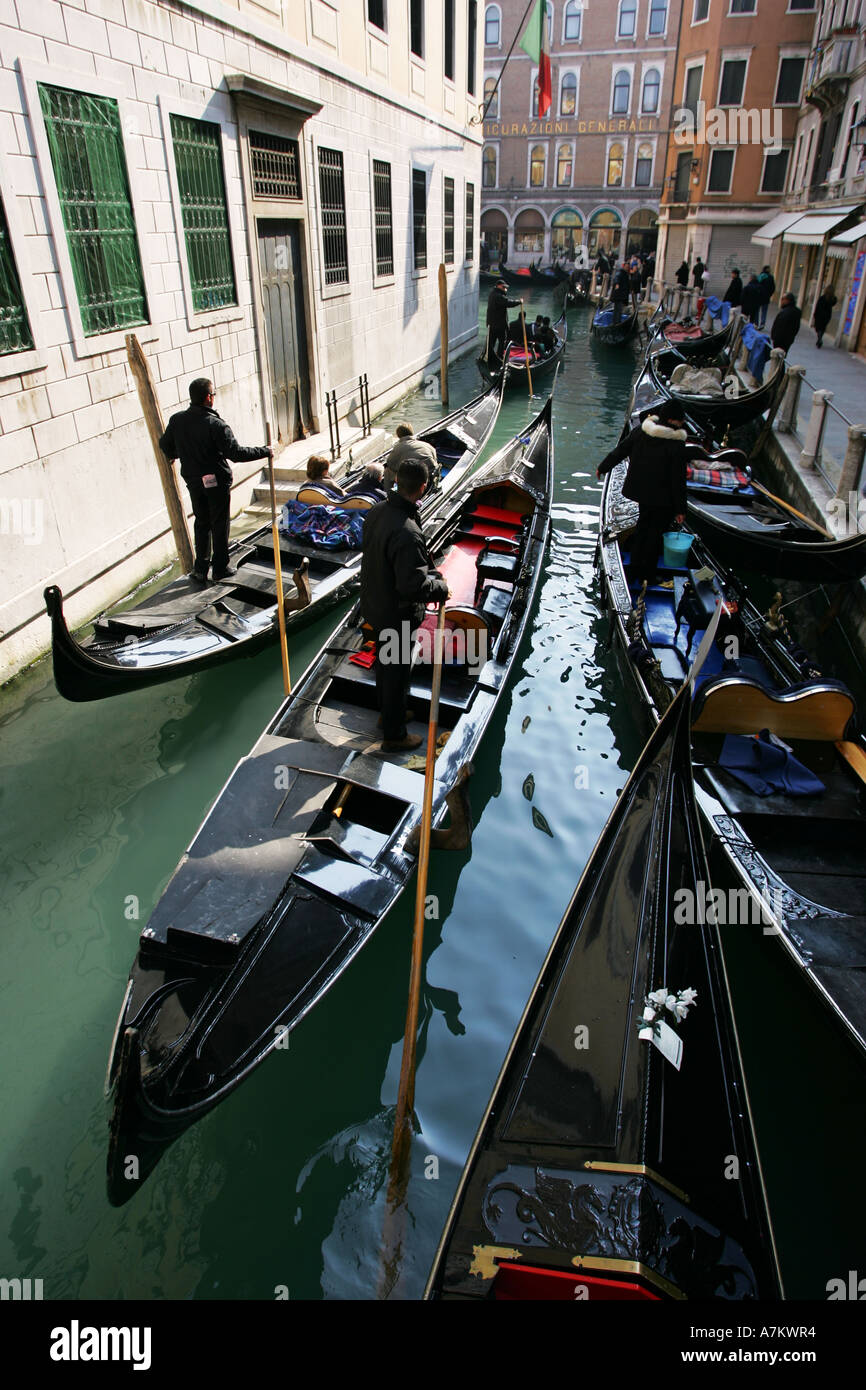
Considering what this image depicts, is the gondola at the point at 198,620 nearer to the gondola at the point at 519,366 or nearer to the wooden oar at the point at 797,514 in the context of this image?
the wooden oar at the point at 797,514

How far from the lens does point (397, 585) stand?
3.52 meters

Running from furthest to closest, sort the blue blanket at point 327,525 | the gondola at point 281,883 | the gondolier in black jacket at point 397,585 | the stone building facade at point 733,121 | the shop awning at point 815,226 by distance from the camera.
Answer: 1. the stone building facade at point 733,121
2. the shop awning at point 815,226
3. the blue blanket at point 327,525
4. the gondolier in black jacket at point 397,585
5. the gondola at point 281,883

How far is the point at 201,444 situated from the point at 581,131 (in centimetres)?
3560

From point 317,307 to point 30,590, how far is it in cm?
591

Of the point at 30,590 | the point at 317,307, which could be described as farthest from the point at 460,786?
the point at 317,307

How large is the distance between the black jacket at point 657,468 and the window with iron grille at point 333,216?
610 centimetres

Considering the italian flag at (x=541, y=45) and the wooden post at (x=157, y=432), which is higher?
the italian flag at (x=541, y=45)

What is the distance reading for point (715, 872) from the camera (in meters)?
3.47

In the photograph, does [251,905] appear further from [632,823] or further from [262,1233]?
[632,823]

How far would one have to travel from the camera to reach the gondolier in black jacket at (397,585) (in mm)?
3422

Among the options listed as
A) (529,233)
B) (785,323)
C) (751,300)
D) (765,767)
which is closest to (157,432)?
(765,767)

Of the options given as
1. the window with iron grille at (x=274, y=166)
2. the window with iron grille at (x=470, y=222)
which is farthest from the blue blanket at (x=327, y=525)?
the window with iron grille at (x=470, y=222)

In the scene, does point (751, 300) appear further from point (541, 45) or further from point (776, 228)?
point (776, 228)

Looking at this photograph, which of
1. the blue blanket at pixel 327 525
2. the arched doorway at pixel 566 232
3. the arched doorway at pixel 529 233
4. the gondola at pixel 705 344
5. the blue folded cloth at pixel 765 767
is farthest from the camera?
the arched doorway at pixel 529 233
